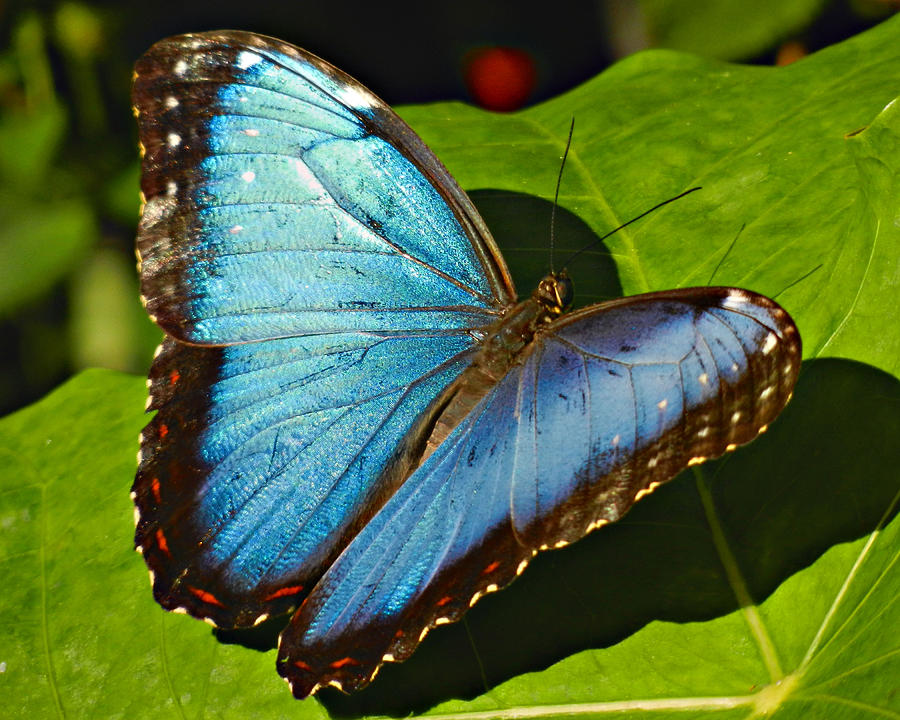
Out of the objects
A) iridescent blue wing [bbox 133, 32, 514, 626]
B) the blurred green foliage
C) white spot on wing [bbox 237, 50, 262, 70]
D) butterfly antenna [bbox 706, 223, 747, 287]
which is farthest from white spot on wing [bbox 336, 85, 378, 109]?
the blurred green foliage

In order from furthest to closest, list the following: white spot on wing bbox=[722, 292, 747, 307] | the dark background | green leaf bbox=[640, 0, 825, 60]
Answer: the dark background
green leaf bbox=[640, 0, 825, 60]
white spot on wing bbox=[722, 292, 747, 307]

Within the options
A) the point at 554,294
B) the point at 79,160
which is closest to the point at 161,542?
the point at 554,294

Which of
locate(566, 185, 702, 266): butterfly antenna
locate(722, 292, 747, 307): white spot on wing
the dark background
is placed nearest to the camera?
locate(722, 292, 747, 307): white spot on wing

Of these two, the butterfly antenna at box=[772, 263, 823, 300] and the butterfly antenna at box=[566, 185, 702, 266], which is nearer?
the butterfly antenna at box=[772, 263, 823, 300]

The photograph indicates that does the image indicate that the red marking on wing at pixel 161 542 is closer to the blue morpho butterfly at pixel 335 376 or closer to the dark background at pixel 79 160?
the blue morpho butterfly at pixel 335 376

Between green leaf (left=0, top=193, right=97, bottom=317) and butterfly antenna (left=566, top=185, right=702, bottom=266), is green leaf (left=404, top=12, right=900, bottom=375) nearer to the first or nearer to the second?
butterfly antenna (left=566, top=185, right=702, bottom=266)

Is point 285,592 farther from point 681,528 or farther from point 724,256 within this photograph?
point 724,256
